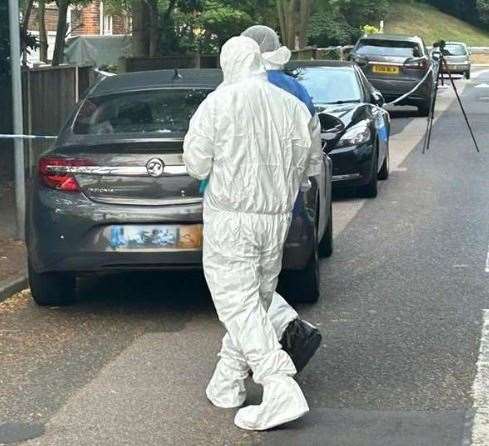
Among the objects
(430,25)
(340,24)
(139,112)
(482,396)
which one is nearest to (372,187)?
(139,112)

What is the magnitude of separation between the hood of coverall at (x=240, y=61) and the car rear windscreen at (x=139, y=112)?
1.98m

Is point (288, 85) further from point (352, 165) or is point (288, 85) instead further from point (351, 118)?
point (351, 118)

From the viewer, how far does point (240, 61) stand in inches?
223

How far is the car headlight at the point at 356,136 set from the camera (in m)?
12.8

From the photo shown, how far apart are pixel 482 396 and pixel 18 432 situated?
2328mm

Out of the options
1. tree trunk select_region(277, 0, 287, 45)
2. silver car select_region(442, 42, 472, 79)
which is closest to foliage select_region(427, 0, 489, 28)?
silver car select_region(442, 42, 472, 79)

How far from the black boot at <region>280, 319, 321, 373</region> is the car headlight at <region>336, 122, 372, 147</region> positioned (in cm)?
687

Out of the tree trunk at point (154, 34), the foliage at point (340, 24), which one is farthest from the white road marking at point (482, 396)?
the foliage at point (340, 24)

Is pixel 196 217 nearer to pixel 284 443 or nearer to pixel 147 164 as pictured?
pixel 147 164

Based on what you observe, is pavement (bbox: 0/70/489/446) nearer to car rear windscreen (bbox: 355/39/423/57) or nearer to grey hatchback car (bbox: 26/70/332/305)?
grey hatchback car (bbox: 26/70/332/305)

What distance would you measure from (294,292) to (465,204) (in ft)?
17.3

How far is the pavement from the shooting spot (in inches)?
219

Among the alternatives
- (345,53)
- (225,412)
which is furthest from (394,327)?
(345,53)

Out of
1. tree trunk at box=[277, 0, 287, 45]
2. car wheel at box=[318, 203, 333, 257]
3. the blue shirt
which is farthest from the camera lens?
tree trunk at box=[277, 0, 287, 45]
